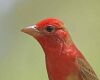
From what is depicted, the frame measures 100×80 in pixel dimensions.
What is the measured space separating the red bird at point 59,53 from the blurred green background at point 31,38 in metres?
0.70

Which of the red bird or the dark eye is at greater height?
the dark eye

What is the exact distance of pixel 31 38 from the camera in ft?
7.91

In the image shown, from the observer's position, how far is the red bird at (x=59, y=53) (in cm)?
154

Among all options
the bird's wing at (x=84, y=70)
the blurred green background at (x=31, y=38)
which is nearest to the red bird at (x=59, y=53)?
the bird's wing at (x=84, y=70)

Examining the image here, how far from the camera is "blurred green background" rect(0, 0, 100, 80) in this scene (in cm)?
232

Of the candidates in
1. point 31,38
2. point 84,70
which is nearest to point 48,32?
point 84,70

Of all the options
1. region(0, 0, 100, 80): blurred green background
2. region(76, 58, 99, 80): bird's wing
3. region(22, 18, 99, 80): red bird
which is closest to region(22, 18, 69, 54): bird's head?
region(22, 18, 99, 80): red bird

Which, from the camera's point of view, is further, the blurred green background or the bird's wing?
the blurred green background

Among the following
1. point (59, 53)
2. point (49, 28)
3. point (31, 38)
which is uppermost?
point (49, 28)

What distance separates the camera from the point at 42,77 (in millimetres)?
2340

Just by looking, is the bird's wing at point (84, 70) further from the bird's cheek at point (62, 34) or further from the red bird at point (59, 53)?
the bird's cheek at point (62, 34)

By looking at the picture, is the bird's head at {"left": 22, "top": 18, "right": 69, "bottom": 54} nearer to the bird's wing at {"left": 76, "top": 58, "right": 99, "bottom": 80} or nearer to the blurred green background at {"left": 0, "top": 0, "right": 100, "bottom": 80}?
the bird's wing at {"left": 76, "top": 58, "right": 99, "bottom": 80}

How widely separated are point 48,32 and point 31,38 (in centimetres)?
83

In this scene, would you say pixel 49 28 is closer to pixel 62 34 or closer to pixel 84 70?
pixel 62 34
